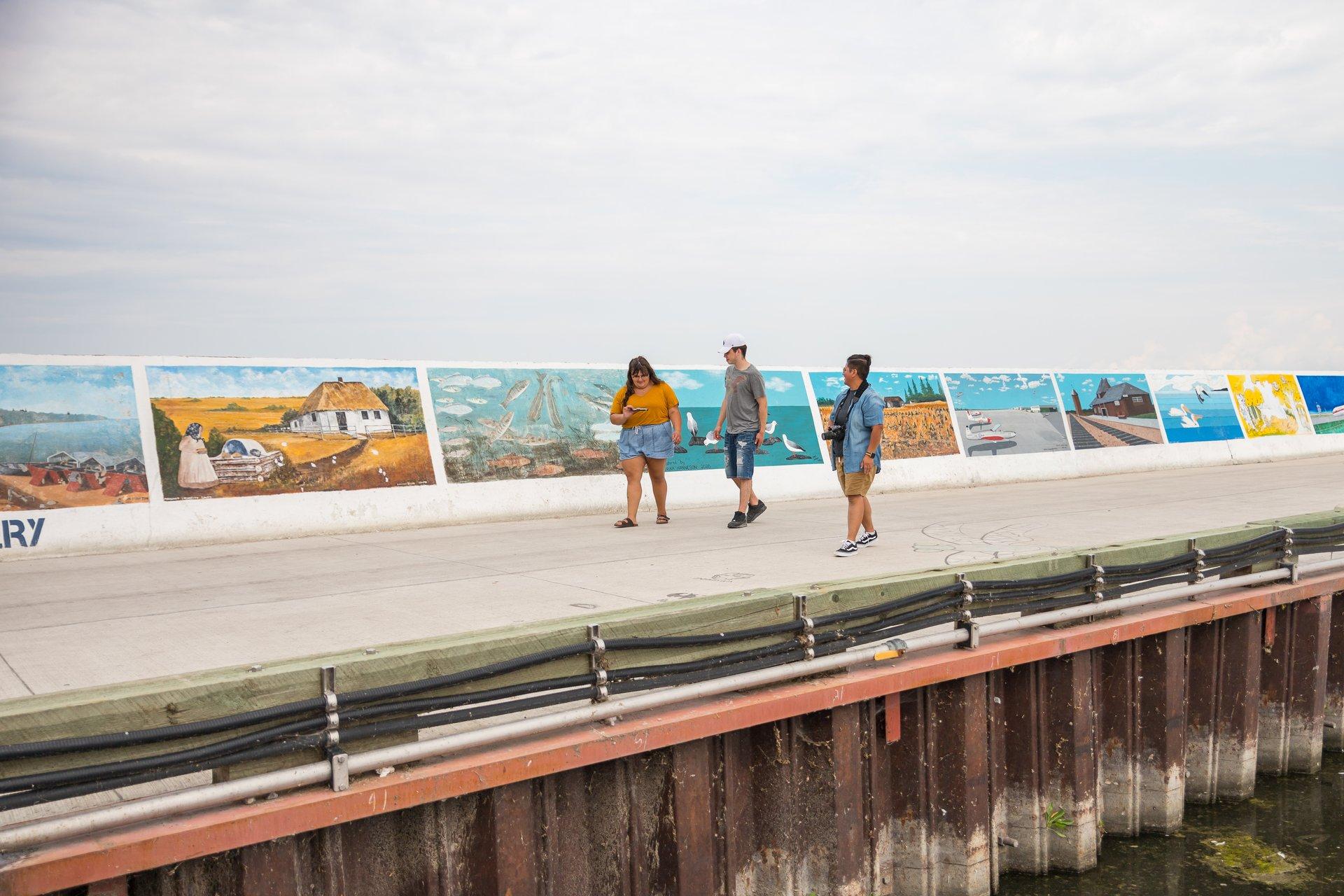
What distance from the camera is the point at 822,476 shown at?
15.3 meters

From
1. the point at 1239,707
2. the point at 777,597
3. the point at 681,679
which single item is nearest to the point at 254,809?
the point at 681,679

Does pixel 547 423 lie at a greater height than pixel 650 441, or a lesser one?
greater

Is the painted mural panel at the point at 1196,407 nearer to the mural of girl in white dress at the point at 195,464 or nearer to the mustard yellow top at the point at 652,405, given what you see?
the mustard yellow top at the point at 652,405

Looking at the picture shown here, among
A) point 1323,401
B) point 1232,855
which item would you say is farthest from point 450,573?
point 1323,401

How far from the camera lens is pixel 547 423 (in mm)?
13242

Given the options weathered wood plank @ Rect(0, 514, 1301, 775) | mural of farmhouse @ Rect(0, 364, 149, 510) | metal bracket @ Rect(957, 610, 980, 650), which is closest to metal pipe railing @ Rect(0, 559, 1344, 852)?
metal bracket @ Rect(957, 610, 980, 650)

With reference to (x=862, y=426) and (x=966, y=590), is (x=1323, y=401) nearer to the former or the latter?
(x=862, y=426)

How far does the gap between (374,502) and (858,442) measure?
207 inches

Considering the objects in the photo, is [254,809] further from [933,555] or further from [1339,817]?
[1339,817]

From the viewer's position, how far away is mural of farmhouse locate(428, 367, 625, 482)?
41.0ft
